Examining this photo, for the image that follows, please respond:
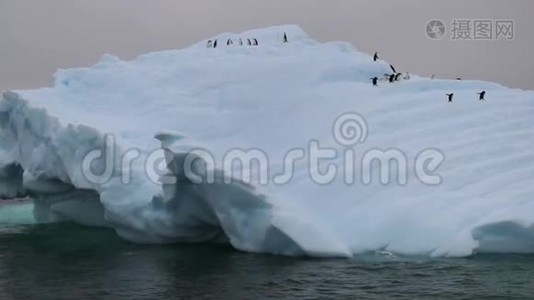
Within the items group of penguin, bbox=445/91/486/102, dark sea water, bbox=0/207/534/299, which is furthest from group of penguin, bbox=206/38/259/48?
dark sea water, bbox=0/207/534/299

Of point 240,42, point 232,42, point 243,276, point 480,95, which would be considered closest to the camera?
point 243,276

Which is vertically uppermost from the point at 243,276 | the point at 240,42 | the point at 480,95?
the point at 240,42

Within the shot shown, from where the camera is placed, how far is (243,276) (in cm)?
1320

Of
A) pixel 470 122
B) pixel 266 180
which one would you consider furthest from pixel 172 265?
pixel 470 122

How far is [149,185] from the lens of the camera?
18.0 metres

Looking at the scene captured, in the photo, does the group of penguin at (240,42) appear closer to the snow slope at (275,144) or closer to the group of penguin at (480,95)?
the snow slope at (275,144)

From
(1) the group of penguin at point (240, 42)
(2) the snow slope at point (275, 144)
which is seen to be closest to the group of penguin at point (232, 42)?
(1) the group of penguin at point (240, 42)

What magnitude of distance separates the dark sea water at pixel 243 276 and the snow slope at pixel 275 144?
66 centimetres

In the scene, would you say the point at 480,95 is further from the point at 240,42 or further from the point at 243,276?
the point at 243,276

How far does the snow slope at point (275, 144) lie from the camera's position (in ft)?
49.7

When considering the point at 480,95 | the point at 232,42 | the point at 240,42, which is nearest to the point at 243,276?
the point at 480,95

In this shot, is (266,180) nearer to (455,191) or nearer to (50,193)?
(455,191)

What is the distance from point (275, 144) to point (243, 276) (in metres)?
6.12

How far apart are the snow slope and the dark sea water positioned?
0.66 m
